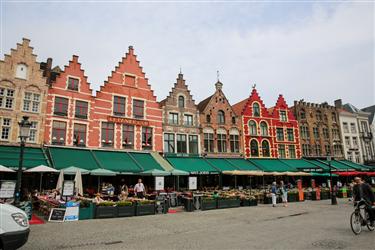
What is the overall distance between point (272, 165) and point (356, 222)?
22341 mm

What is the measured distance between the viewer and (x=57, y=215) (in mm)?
12391

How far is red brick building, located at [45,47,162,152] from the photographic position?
21969mm

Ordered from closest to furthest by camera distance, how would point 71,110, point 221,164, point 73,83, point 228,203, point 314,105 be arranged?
point 228,203 < point 71,110 < point 73,83 < point 221,164 < point 314,105

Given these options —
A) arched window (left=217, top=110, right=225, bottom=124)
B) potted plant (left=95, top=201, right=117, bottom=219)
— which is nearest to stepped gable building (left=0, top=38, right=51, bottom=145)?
potted plant (left=95, top=201, right=117, bottom=219)

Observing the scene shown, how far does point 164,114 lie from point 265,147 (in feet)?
46.4

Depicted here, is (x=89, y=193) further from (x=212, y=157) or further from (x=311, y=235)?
(x=311, y=235)

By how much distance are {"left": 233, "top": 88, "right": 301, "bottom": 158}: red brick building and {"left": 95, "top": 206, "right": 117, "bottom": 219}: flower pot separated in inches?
815

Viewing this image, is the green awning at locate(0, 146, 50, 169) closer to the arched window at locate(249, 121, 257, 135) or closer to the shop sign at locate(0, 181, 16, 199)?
the shop sign at locate(0, 181, 16, 199)

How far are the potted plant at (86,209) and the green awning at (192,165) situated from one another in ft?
36.9

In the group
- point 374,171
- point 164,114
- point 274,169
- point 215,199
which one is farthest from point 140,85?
point 374,171

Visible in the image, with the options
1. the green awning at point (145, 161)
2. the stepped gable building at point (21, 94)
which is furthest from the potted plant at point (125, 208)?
the stepped gable building at point (21, 94)

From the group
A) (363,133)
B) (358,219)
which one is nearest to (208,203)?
(358,219)

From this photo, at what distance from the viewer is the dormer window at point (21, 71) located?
20969mm

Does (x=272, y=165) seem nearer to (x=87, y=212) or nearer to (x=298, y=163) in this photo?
(x=298, y=163)
